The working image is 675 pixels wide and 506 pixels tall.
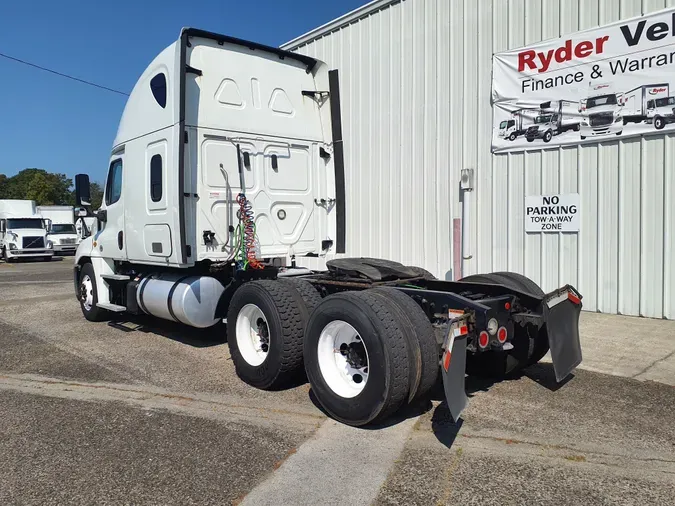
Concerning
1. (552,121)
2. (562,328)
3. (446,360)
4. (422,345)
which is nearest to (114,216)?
(422,345)

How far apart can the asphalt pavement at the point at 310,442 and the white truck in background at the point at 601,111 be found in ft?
13.1

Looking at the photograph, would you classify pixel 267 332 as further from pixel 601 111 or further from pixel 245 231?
pixel 601 111

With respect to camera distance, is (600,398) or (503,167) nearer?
(600,398)

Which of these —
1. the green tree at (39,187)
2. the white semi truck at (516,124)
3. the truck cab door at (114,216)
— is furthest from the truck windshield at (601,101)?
the green tree at (39,187)

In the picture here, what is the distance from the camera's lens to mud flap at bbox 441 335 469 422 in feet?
12.5

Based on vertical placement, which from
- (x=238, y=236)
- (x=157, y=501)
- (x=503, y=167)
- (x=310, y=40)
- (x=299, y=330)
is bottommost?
(x=157, y=501)

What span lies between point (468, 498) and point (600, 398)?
94.4 inches

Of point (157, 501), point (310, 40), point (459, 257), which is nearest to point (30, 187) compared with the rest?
point (310, 40)

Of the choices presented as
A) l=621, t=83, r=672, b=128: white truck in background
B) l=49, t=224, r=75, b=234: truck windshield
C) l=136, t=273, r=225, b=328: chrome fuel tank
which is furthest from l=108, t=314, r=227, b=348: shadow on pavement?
l=49, t=224, r=75, b=234: truck windshield

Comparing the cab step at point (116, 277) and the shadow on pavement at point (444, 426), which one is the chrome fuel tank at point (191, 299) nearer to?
the cab step at point (116, 277)

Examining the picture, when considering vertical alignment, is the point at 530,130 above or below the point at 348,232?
above

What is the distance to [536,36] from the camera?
957 cm

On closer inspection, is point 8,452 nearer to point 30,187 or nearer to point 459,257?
point 459,257

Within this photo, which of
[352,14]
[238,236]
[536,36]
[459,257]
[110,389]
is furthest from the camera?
[352,14]
